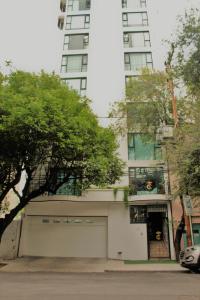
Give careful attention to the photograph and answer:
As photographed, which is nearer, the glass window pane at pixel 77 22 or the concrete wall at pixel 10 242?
the concrete wall at pixel 10 242

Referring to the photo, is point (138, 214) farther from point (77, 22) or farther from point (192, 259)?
point (77, 22)

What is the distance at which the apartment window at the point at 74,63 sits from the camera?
22.7 meters

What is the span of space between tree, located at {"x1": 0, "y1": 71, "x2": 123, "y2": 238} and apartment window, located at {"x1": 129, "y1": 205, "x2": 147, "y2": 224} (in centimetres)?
426

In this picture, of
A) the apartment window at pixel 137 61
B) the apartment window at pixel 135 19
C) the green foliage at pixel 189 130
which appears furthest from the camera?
the apartment window at pixel 135 19

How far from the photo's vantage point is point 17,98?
11609mm

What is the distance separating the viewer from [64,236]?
17750 millimetres

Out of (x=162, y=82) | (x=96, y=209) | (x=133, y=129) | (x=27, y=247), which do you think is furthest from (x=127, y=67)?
(x=27, y=247)

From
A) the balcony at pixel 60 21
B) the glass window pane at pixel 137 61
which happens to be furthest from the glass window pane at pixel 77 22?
the glass window pane at pixel 137 61

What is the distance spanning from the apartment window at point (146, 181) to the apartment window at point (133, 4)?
1622cm

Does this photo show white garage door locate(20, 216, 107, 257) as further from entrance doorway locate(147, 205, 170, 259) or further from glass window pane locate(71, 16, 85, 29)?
glass window pane locate(71, 16, 85, 29)

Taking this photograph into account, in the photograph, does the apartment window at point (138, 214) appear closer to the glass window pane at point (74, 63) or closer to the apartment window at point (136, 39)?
the glass window pane at point (74, 63)

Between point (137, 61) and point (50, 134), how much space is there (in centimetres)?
1386

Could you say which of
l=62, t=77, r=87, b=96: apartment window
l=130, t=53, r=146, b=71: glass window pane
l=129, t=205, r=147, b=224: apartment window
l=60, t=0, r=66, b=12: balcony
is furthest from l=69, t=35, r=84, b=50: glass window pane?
l=129, t=205, r=147, b=224: apartment window

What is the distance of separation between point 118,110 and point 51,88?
22.2 feet
